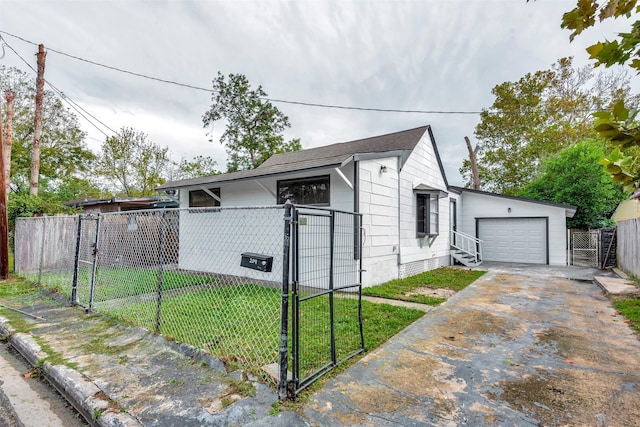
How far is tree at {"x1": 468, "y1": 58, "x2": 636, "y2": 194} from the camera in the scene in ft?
61.9

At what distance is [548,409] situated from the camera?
2.46 metres

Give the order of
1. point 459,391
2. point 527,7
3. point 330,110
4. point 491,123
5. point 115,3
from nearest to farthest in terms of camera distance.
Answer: point 459,391 < point 527,7 < point 115,3 < point 330,110 < point 491,123

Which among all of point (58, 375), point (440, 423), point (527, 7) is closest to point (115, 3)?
point (58, 375)

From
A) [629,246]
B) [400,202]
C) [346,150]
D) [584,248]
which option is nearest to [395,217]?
[400,202]

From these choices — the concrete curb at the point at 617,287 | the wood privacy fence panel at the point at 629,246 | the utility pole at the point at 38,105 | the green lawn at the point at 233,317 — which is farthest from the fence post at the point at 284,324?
the utility pole at the point at 38,105

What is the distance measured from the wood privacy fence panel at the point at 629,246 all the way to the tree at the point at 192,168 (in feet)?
78.6

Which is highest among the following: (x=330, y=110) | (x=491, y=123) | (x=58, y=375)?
(x=491, y=123)

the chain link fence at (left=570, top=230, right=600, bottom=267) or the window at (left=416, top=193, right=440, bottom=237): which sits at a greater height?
the window at (left=416, top=193, right=440, bottom=237)

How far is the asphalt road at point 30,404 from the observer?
244cm

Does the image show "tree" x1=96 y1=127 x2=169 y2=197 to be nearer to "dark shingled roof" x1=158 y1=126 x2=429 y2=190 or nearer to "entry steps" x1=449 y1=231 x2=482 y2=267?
"dark shingled roof" x1=158 y1=126 x2=429 y2=190

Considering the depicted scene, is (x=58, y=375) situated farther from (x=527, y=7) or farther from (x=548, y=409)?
(x=527, y=7)

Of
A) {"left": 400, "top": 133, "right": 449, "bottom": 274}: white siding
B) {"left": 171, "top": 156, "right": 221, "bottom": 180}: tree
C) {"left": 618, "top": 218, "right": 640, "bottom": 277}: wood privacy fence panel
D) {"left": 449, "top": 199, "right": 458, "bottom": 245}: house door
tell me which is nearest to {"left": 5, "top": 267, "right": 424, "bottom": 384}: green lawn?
{"left": 400, "top": 133, "right": 449, "bottom": 274}: white siding

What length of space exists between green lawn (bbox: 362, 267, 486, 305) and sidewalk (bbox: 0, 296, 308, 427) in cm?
417

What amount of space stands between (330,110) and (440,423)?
11.6 m
